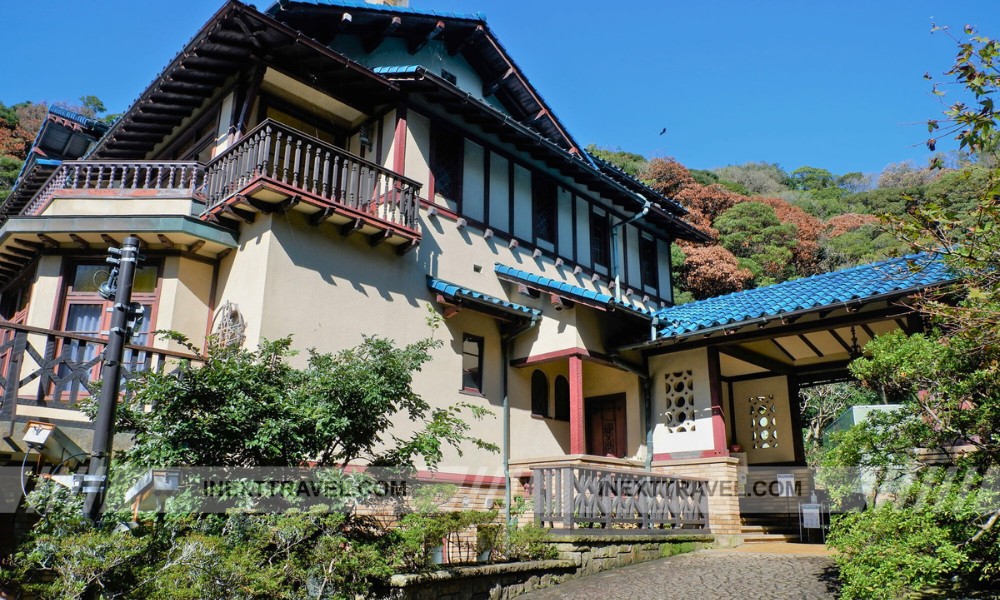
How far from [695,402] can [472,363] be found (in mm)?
4225

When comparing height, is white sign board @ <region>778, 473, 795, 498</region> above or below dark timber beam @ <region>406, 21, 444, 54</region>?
below

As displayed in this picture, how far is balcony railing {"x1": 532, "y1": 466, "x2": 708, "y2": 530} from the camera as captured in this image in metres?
10.0

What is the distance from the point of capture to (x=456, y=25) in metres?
14.2

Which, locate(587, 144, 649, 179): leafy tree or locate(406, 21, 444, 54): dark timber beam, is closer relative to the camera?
locate(406, 21, 444, 54): dark timber beam

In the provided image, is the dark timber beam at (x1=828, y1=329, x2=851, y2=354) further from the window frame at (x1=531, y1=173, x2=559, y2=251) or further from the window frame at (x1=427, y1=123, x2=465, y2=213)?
the window frame at (x1=427, y1=123, x2=465, y2=213)

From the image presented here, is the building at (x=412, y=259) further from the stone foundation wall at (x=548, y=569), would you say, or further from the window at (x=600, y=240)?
the stone foundation wall at (x=548, y=569)

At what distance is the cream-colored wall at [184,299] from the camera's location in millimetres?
10938

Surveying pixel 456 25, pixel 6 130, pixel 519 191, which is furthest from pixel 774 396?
pixel 6 130

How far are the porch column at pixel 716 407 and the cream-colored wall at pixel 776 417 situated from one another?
3.06 metres

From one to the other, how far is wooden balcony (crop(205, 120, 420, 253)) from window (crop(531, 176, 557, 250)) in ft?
12.6

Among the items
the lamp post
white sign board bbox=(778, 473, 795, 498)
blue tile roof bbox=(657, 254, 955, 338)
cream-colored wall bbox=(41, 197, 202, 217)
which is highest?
cream-colored wall bbox=(41, 197, 202, 217)

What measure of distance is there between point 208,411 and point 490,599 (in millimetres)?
3982

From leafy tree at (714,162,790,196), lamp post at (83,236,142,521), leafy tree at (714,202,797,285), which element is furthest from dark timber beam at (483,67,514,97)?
leafy tree at (714,162,790,196)

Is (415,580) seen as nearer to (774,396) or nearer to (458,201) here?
(458,201)
